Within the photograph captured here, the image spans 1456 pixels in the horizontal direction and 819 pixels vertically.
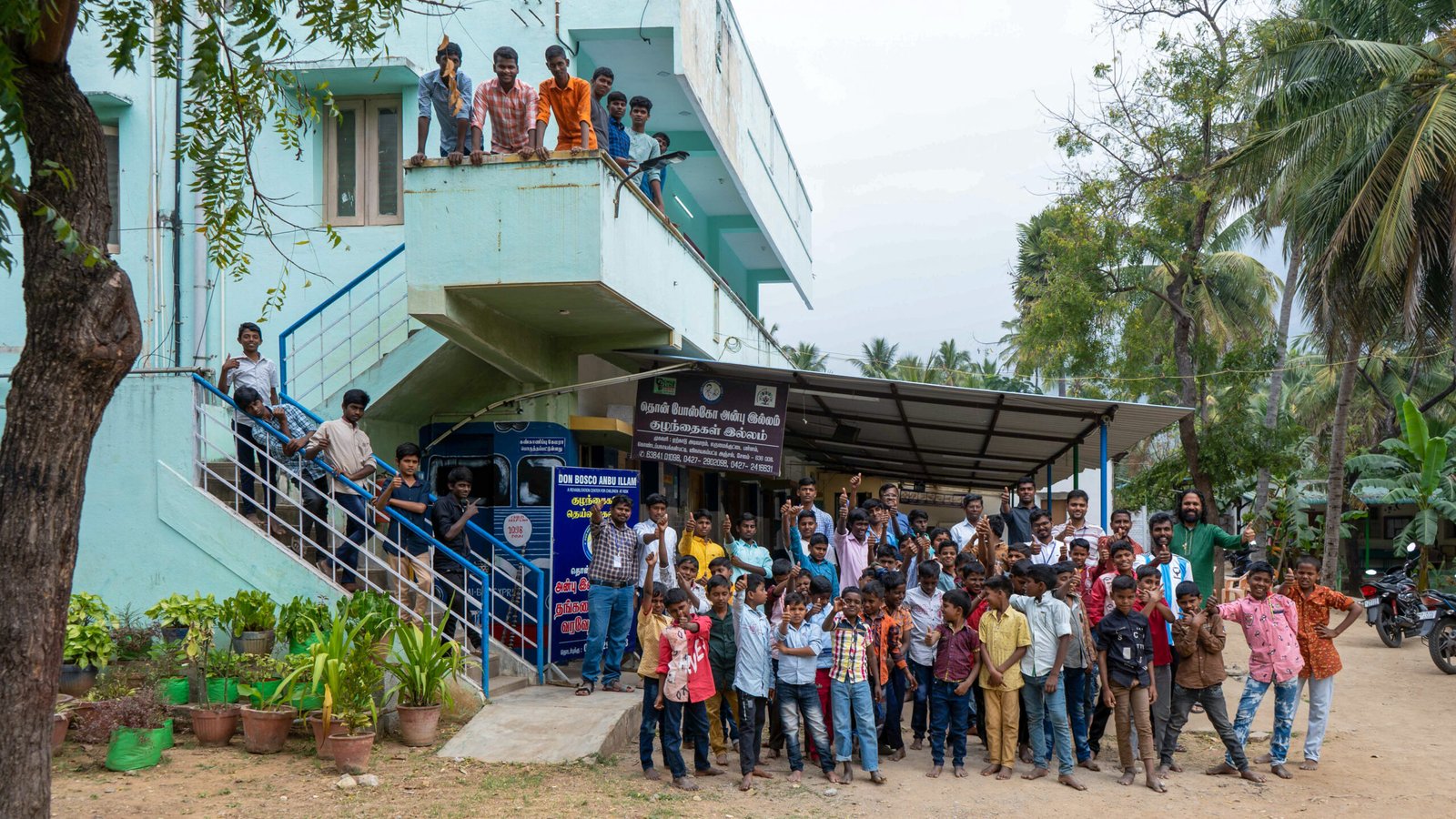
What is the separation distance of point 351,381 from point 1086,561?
6.54 m

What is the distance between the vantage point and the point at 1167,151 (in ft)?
62.1

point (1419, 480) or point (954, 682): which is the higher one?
point (1419, 480)

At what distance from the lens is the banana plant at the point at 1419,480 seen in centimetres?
1967

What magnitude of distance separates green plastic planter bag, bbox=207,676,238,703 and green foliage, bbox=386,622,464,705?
105cm

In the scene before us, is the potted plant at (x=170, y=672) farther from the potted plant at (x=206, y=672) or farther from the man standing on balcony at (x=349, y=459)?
the man standing on balcony at (x=349, y=459)

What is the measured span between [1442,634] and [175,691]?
44.1ft

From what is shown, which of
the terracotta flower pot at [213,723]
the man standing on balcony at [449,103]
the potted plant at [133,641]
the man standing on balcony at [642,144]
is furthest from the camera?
the man standing on balcony at [642,144]

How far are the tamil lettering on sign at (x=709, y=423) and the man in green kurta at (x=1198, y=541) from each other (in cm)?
382

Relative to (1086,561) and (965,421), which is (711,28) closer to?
(965,421)

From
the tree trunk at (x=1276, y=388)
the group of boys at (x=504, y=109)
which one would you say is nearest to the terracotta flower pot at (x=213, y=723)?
the group of boys at (x=504, y=109)

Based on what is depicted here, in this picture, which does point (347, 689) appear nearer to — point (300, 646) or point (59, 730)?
point (300, 646)

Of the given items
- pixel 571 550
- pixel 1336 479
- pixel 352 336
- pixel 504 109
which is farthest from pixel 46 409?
pixel 1336 479

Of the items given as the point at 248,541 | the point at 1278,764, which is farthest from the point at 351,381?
the point at 1278,764

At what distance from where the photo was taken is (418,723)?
7.59m
